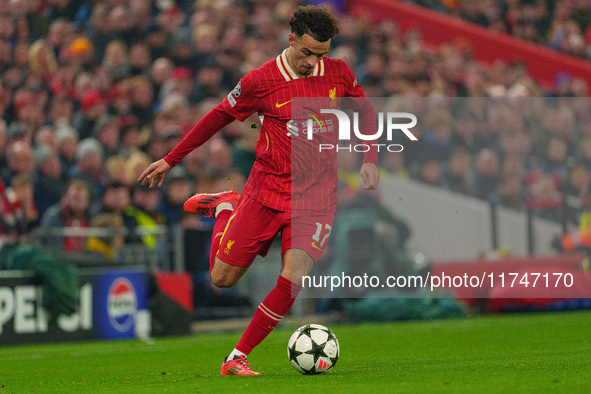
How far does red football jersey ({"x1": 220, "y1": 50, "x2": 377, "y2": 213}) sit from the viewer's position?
5793mm

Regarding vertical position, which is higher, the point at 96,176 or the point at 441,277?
the point at 96,176

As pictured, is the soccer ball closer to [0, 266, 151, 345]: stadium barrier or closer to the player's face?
the player's face

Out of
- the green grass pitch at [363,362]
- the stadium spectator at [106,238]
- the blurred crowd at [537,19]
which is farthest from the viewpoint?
the blurred crowd at [537,19]

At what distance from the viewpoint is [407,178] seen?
12.5 m

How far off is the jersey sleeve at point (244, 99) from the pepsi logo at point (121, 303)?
16.1 ft

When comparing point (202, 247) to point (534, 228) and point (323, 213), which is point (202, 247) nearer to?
point (534, 228)

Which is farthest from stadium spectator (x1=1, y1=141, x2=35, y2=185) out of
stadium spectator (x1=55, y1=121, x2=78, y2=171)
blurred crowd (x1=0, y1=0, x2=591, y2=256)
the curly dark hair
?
the curly dark hair

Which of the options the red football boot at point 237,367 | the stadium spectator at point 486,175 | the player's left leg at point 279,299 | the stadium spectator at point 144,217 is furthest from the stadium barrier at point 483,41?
the red football boot at point 237,367

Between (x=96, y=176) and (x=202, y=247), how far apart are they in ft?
5.05

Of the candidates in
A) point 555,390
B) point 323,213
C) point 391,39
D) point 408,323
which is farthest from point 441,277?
point 555,390

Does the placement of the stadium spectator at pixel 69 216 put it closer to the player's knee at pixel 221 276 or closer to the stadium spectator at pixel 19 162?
the stadium spectator at pixel 19 162

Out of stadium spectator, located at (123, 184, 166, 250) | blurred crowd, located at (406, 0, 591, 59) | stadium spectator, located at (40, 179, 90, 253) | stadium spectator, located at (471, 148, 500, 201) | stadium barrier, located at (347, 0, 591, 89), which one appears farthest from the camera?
blurred crowd, located at (406, 0, 591, 59)

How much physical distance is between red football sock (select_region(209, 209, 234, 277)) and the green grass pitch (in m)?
0.79

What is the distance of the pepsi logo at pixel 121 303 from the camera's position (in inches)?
405
